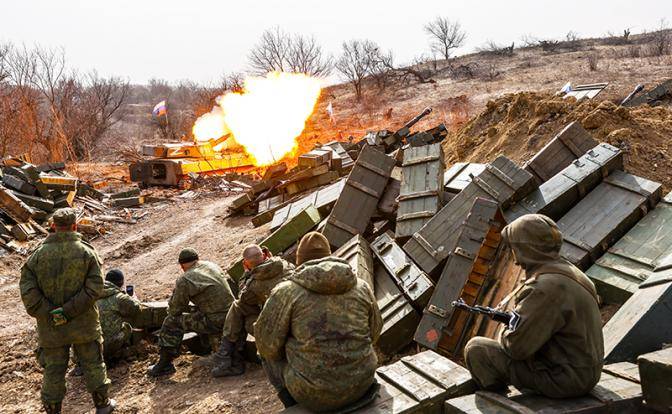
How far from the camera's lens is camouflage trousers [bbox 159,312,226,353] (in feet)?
24.0

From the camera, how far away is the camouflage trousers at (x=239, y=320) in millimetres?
6840

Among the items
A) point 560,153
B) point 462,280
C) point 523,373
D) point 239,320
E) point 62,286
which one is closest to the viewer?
point 523,373

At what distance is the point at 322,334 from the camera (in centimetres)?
431

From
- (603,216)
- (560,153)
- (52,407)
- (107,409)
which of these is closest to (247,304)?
(107,409)

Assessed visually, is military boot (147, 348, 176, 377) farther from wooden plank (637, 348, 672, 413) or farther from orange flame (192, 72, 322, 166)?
orange flame (192, 72, 322, 166)

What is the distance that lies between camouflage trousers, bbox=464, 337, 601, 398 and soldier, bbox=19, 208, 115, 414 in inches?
155

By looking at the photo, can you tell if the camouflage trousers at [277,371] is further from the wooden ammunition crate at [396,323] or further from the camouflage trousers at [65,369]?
the camouflage trousers at [65,369]

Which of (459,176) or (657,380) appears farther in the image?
(459,176)

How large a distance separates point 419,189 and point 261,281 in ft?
10.8

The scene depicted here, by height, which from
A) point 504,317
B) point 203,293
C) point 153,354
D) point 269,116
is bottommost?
point 153,354

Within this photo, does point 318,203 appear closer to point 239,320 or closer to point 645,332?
point 239,320

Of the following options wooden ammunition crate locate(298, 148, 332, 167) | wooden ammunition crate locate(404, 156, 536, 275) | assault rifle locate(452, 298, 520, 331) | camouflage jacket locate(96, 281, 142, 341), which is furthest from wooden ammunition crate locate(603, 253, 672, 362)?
wooden ammunition crate locate(298, 148, 332, 167)

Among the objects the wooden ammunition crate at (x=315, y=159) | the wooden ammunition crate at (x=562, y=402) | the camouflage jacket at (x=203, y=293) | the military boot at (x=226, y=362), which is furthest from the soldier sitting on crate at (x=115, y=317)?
the wooden ammunition crate at (x=315, y=159)

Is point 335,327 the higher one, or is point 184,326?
point 335,327
